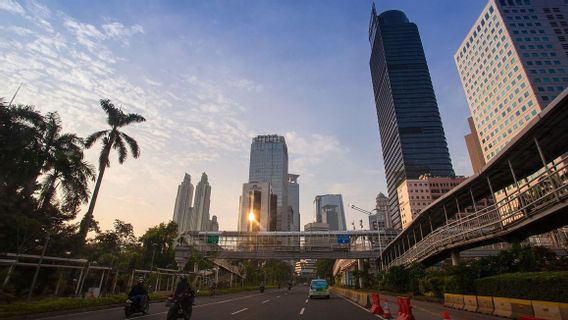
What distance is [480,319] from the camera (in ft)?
37.7

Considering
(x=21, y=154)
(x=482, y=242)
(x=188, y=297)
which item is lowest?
(x=188, y=297)

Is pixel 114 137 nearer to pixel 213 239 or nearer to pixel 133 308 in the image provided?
pixel 133 308

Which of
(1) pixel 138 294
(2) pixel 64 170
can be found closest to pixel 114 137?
(2) pixel 64 170

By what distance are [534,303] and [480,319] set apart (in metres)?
1.99

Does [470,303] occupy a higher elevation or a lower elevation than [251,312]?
higher

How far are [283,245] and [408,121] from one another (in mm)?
140535

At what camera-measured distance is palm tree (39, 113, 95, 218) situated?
87.0ft

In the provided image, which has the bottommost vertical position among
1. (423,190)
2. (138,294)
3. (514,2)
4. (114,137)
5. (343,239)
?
(138,294)

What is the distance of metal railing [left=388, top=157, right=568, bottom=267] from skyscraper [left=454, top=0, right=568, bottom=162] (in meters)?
81.5

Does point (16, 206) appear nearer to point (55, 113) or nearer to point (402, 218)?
point (55, 113)

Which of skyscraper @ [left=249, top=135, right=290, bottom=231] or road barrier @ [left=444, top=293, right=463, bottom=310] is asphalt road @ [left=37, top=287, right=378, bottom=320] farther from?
skyscraper @ [left=249, top=135, right=290, bottom=231]

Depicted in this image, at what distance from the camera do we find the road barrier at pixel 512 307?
9578 millimetres

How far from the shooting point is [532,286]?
10.9 metres

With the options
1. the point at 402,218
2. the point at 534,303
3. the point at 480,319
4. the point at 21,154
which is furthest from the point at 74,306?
the point at 402,218
